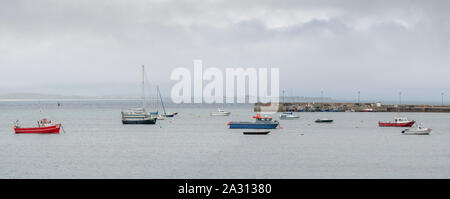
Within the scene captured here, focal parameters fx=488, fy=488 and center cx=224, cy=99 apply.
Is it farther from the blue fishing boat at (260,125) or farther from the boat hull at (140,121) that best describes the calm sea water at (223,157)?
the boat hull at (140,121)

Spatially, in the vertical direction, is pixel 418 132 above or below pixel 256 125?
below

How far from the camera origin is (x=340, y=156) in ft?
193

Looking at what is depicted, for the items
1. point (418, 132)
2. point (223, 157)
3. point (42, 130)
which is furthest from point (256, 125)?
point (223, 157)

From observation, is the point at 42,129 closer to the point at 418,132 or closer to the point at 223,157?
the point at 223,157

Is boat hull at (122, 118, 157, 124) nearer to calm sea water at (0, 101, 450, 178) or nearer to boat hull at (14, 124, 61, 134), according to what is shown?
A: boat hull at (14, 124, 61, 134)

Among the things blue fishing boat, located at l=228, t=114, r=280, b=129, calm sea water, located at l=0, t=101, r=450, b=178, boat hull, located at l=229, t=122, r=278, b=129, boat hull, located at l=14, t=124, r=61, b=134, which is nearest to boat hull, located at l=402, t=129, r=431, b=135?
calm sea water, located at l=0, t=101, r=450, b=178

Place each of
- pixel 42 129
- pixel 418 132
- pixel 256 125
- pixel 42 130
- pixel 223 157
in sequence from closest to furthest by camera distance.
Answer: pixel 223 157 → pixel 42 129 → pixel 42 130 → pixel 418 132 → pixel 256 125

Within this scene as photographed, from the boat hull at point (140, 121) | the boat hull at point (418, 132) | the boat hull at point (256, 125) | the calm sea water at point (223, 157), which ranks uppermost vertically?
the boat hull at point (140, 121)

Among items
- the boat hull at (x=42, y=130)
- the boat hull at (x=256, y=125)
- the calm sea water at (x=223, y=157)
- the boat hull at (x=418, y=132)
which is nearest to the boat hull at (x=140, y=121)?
the boat hull at (x=256, y=125)

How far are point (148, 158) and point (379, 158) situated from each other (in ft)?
88.5

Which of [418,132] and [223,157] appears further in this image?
[418,132]
